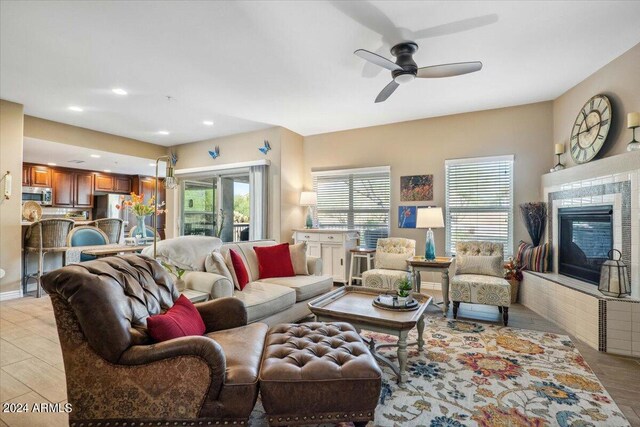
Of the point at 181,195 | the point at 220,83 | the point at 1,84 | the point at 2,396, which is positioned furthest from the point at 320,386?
the point at 181,195

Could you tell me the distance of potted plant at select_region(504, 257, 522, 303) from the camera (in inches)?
168

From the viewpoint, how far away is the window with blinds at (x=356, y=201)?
5.59m

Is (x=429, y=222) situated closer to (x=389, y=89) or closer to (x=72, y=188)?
(x=389, y=89)

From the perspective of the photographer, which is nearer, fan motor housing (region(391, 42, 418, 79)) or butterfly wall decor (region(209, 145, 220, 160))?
fan motor housing (region(391, 42, 418, 79))

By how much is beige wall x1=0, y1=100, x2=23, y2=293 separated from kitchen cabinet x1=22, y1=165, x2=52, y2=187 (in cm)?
388

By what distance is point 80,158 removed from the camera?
6957 mm

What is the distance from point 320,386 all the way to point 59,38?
368cm

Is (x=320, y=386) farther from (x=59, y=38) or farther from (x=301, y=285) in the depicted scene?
(x=59, y=38)

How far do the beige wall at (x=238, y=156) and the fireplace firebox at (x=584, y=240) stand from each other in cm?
417

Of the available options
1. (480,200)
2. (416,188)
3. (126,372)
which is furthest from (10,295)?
(480,200)

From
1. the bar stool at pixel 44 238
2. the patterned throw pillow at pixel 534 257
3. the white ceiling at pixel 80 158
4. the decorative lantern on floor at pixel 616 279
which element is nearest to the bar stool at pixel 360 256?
the patterned throw pillow at pixel 534 257

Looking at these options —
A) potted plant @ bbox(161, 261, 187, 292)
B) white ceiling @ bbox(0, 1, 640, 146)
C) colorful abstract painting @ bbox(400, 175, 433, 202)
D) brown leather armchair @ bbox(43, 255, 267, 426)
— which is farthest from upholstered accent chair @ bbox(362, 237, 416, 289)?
brown leather armchair @ bbox(43, 255, 267, 426)

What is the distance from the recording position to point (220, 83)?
3887mm

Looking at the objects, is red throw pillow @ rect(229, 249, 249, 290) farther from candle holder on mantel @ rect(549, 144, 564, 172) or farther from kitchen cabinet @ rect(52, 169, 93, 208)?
kitchen cabinet @ rect(52, 169, 93, 208)
